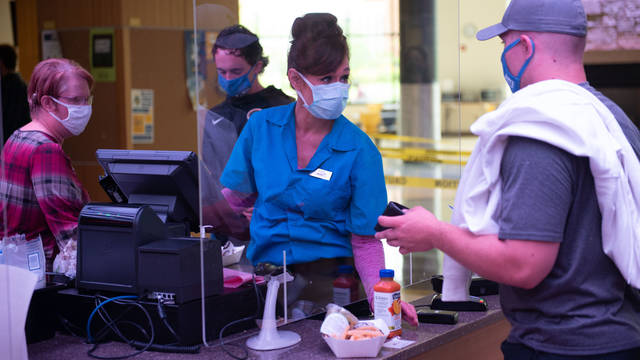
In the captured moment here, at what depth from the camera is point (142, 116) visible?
16.3 ft

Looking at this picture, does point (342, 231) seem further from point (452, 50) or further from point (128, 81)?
point (452, 50)

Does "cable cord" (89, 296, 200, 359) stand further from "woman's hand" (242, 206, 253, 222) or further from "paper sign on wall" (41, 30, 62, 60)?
"paper sign on wall" (41, 30, 62, 60)

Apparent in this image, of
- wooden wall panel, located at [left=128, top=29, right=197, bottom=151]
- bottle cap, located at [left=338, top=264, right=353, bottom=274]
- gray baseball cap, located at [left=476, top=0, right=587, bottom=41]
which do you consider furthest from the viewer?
wooden wall panel, located at [left=128, top=29, right=197, bottom=151]

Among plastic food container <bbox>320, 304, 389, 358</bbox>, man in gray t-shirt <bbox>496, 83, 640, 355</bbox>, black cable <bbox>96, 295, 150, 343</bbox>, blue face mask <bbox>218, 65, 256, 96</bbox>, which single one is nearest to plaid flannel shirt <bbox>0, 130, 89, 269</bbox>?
black cable <bbox>96, 295, 150, 343</bbox>

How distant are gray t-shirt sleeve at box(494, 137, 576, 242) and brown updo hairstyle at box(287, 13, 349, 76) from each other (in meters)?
0.85

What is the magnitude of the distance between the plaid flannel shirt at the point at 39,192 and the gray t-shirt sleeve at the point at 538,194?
60.8 inches

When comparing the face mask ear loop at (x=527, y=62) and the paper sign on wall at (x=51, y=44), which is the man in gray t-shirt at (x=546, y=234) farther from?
the paper sign on wall at (x=51, y=44)

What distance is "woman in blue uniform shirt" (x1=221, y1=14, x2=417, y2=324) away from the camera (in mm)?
2137

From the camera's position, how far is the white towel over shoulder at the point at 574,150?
4.71 feet

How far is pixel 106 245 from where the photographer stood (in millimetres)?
2098

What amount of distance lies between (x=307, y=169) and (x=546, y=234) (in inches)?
35.3

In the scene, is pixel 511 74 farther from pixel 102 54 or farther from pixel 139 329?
pixel 102 54

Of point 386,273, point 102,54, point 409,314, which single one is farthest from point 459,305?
point 102,54

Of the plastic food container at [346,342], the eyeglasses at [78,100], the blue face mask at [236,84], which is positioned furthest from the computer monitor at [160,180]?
the plastic food container at [346,342]
